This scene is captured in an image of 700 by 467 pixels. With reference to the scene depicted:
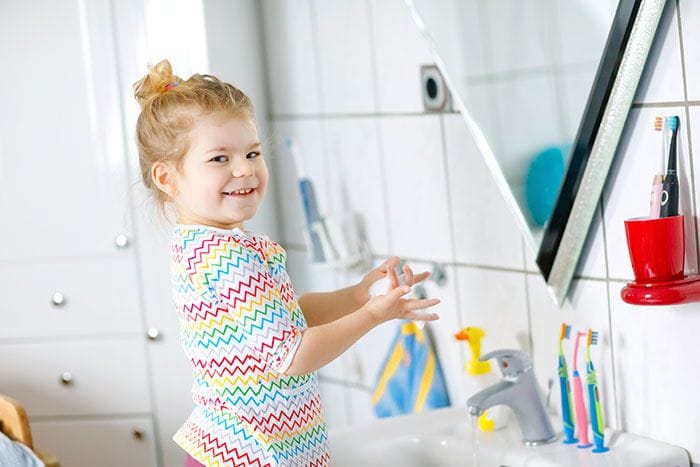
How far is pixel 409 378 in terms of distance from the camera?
86.4 inches

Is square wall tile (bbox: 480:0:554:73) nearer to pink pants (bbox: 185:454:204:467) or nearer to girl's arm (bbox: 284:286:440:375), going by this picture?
girl's arm (bbox: 284:286:440:375)

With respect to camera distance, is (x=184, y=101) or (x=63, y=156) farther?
(x=63, y=156)

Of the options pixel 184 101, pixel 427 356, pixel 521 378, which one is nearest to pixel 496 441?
pixel 521 378

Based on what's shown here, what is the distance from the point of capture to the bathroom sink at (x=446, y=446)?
1.71m

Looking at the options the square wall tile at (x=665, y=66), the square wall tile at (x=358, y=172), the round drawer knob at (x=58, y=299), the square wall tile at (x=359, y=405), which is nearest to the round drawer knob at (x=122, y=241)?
the round drawer knob at (x=58, y=299)

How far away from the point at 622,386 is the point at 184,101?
2.35 ft

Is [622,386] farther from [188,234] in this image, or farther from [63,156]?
[63,156]

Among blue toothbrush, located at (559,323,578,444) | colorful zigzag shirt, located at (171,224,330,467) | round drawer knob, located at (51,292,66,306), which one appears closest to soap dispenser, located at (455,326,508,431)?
blue toothbrush, located at (559,323,578,444)

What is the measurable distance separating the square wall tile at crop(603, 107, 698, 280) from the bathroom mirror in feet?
0.06

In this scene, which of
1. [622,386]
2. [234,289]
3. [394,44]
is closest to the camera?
[234,289]

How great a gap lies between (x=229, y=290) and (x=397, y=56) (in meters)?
0.72

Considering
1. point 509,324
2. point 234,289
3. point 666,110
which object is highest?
point 666,110

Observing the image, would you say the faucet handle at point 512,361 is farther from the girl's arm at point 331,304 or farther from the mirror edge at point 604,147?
the girl's arm at point 331,304

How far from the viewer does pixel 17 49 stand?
248 centimetres
